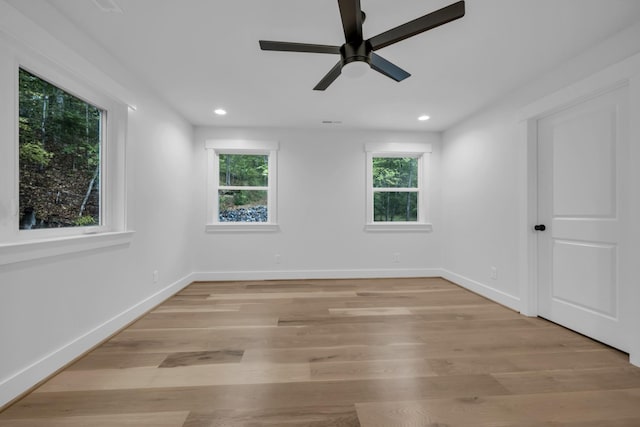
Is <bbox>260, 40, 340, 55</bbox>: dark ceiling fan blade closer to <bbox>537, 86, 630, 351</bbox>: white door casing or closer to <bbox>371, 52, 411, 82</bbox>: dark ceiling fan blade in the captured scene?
<bbox>371, 52, 411, 82</bbox>: dark ceiling fan blade

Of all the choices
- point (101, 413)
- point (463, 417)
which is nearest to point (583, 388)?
point (463, 417)

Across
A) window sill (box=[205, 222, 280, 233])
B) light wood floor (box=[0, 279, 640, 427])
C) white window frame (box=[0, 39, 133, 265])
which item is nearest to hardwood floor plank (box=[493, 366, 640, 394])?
light wood floor (box=[0, 279, 640, 427])

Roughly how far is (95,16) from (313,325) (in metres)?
2.81

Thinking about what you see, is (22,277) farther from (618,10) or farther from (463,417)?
(618,10)

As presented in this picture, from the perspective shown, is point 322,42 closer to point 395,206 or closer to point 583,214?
point 583,214

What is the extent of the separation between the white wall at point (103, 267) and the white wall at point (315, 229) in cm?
49

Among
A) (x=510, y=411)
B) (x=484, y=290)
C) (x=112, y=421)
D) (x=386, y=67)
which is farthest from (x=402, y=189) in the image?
(x=112, y=421)

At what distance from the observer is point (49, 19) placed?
1.78 metres

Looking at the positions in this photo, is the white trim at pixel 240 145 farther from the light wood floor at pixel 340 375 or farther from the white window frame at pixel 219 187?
the light wood floor at pixel 340 375

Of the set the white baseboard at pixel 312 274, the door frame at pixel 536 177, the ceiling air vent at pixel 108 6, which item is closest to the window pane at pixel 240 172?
the white baseboard at pixel 312 274

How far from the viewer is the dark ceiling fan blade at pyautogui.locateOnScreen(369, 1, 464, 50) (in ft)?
4.71

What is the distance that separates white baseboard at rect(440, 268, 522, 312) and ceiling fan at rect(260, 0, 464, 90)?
2696mm

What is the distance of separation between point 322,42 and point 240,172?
269cm

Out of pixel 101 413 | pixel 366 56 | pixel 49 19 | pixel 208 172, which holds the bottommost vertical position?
pixel 101 413
